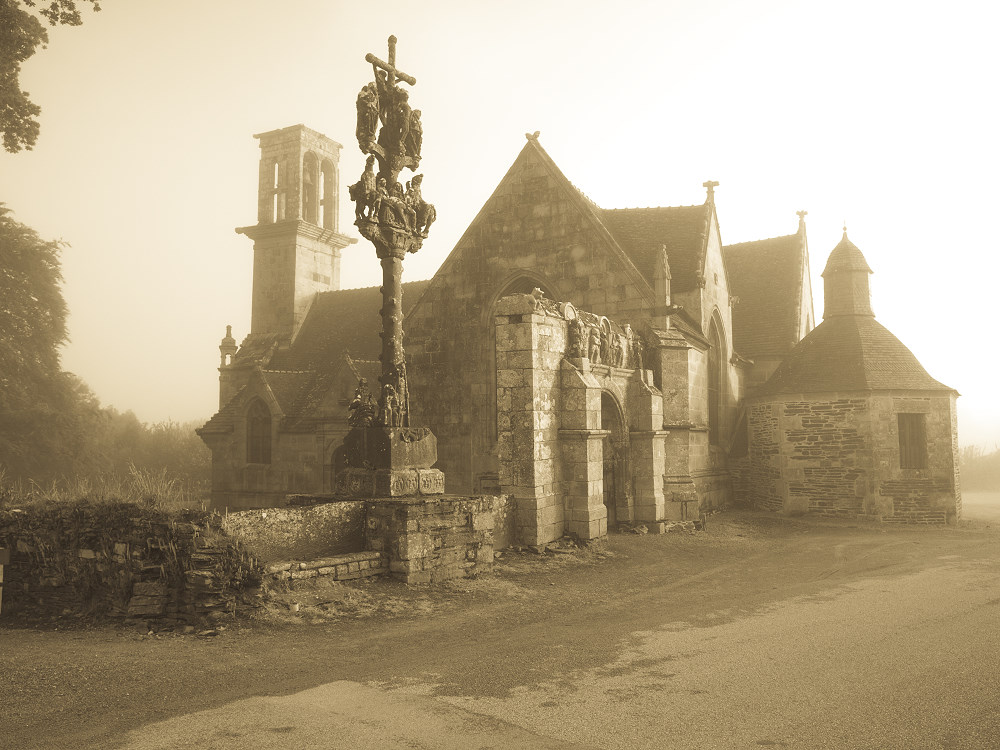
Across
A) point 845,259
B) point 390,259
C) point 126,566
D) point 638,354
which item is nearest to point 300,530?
point 126,566

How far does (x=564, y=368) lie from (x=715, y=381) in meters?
9.04

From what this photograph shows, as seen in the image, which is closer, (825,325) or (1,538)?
(1,538)

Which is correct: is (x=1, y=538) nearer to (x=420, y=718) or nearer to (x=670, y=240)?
(x=420, y=718)

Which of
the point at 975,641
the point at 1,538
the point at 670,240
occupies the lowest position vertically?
the point at 975,641

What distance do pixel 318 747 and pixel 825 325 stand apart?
63.4ft

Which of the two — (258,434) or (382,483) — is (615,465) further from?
(258,434)

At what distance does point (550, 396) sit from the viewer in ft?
39.0

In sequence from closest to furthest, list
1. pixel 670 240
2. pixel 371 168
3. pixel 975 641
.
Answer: pixel 975 641
pixel 371 168
pixel 670 240

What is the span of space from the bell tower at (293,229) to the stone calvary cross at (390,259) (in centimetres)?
2042

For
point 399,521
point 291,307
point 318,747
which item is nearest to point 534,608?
point 399,521

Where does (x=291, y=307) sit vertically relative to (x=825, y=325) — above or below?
above

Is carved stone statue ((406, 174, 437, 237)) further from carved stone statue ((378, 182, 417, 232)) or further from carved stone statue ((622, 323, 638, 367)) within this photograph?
carved stone statue ((622, 323, 638, 367))

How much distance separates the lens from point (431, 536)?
852cm

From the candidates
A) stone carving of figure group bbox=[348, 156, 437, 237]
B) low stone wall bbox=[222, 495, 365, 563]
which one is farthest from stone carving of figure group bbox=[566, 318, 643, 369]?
low stone wall bbox=[222, 495, 365, 563]
